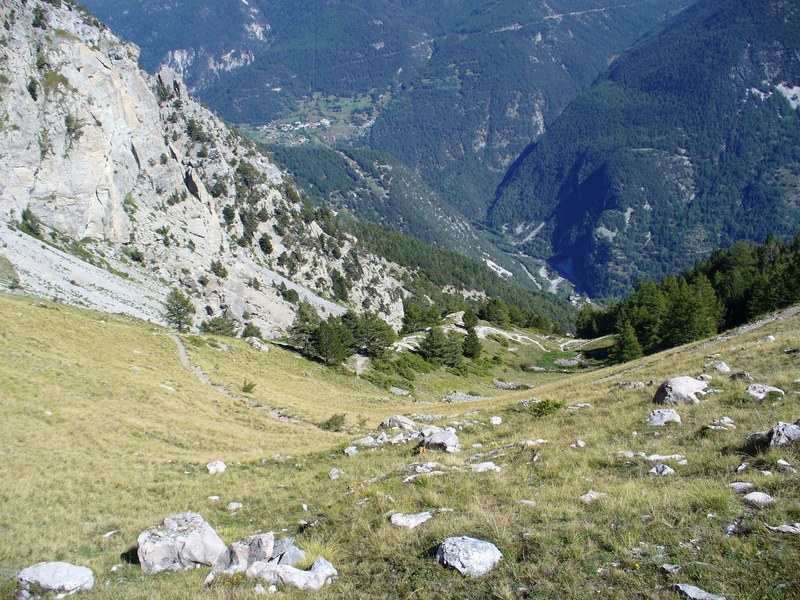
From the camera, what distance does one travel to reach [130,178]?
103m

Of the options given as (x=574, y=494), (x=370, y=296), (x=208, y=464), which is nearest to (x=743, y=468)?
(x=574, y=494)

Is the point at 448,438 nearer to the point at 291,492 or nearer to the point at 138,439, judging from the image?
the point at 291,492

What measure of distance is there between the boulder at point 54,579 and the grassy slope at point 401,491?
0.69 metres

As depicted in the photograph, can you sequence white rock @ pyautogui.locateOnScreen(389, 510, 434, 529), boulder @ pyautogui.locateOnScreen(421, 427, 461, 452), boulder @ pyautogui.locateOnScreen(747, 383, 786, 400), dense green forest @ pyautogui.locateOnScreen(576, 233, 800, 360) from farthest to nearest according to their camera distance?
1. dense green forest @ pyautogui.locateOnScreen(576, 233, 800, 360)
2. boulder @ pyautogui.locateOnScreen(421, 427, 461, 452)
3. boulder @ pyautogui.locateOnScreen(747, 383, 786, 400)
4. white rock @ pyautogui.locateOnScreen(389, 510, 434, 529)

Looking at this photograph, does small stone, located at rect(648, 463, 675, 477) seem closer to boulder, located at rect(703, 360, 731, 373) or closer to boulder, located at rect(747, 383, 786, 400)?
boulder, located at rect(747, 383, 786, 400)

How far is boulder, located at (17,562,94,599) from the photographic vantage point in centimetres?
933

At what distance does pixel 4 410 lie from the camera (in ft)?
73.7

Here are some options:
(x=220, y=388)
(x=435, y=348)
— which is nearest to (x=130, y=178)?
(x=435, y=348)

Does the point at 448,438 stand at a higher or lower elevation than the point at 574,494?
lower

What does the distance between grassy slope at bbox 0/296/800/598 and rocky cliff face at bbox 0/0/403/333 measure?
50.1 metres

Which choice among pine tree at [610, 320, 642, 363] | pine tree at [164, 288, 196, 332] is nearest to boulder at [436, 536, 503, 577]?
pine tree at [164, 288, 196, 332]

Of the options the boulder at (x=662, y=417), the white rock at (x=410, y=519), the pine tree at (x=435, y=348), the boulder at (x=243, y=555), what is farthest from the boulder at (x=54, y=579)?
the pine tree at (x=435, y=348)

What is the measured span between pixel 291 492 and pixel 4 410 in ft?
53.2

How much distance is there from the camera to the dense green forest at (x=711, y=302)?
73062mm
